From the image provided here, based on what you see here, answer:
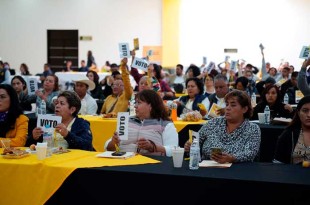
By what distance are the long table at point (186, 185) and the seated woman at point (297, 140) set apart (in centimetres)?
34

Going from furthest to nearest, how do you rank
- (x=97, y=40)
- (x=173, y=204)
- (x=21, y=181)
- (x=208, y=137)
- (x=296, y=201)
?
(x=97, y=40), (x=208, y=137), (x=21, y=181), (x=173, y=204), (x=296, y=201)

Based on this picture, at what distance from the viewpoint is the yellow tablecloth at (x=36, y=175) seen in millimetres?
2994

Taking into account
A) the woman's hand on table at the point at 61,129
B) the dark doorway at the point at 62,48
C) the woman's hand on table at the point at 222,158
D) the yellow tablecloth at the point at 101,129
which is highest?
the dark doorway at the point at 62,48

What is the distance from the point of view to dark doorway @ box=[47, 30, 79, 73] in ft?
67.5

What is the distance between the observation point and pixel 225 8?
61.1ft

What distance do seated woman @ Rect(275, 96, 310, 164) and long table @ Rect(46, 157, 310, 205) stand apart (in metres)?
0.34

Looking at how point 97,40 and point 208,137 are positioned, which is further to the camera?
point 97,40

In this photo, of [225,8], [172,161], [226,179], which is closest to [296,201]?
[226,179]

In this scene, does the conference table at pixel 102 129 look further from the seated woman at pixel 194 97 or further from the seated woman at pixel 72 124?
the seated woman at pixel 72 124

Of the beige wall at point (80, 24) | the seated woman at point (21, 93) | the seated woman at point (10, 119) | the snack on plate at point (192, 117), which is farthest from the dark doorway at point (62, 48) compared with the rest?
the seated woman at point (10, 119)

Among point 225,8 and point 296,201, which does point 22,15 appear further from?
point 296,201

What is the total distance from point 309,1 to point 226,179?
16.9 meters

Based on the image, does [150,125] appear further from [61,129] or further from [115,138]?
[61,129]

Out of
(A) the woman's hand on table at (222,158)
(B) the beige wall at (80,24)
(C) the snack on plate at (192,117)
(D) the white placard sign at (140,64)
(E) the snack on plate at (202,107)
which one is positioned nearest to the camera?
(A) the woman's hand on table at (222,158)
